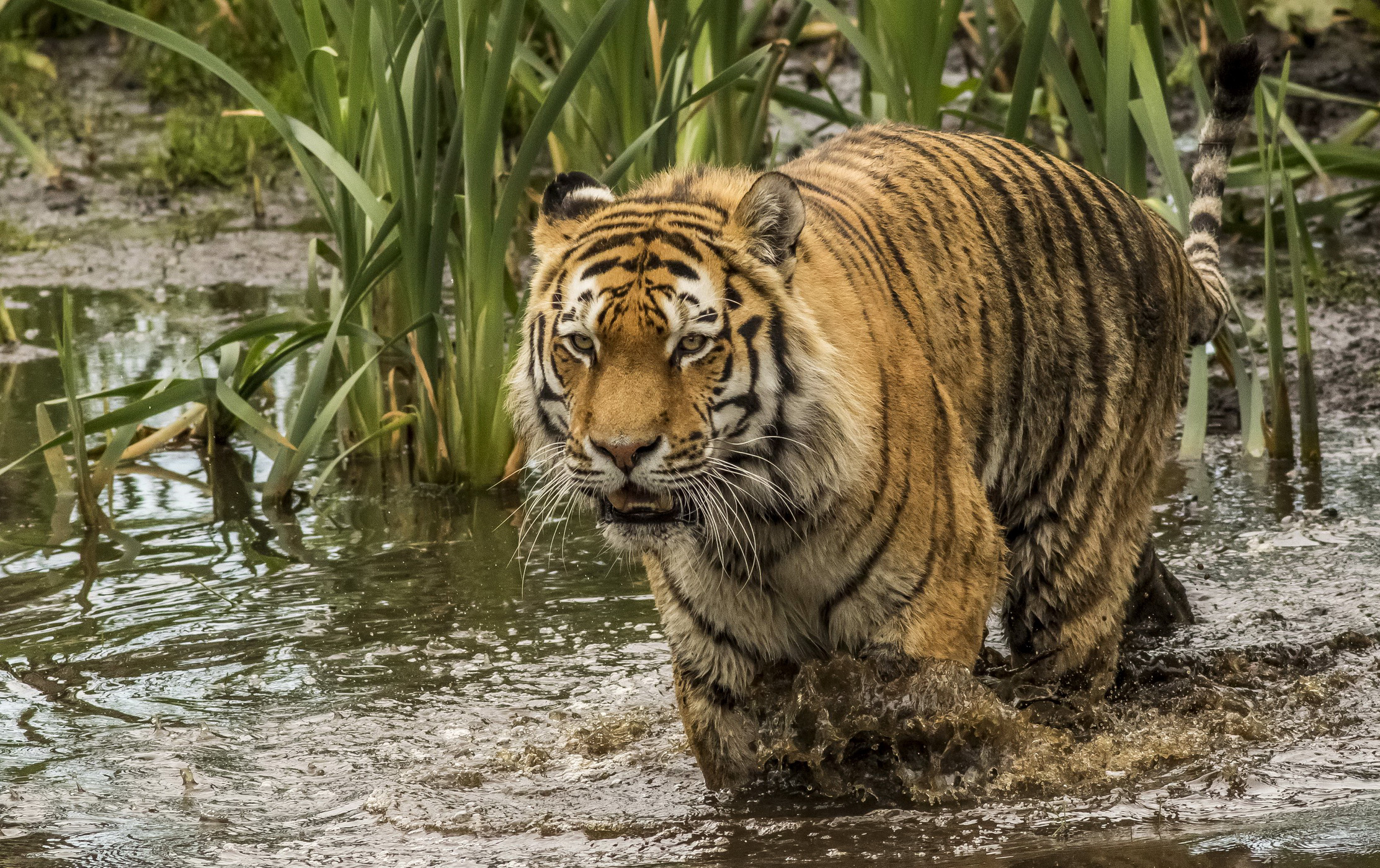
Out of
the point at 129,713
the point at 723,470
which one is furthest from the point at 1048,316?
the point at 129,713

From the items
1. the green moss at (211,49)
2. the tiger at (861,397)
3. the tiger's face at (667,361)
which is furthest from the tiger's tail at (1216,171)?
the green moss at (211,49)

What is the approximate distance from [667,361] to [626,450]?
18cm

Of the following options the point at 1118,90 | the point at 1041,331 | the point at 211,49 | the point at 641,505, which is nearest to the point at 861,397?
the point at 641,505

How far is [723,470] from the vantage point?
9.00 feet

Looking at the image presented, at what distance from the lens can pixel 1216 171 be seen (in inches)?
157

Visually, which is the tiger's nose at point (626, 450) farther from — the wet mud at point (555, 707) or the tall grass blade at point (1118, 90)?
the tall grass blade at point (1118, 90)

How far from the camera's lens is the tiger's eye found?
2.69 metres

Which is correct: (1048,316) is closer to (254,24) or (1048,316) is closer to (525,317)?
(525,317)

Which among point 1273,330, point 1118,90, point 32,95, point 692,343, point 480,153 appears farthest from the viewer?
point 32,95

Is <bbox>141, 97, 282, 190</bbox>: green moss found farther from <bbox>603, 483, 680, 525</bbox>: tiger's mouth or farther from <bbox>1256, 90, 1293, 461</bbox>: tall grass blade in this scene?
<bbox>603, 483, 680, 525</bbox>: tiger's mouth

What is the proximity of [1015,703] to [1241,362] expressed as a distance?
1736 mm

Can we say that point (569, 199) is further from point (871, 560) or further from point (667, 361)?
point (871, 560)

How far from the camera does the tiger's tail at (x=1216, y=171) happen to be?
3693 millimetres

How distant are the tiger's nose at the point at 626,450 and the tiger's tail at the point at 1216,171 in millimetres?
1802
